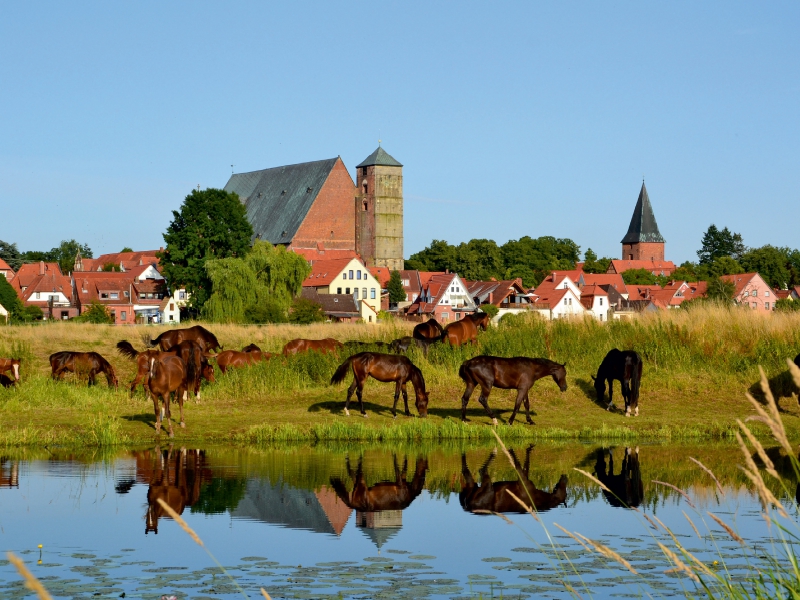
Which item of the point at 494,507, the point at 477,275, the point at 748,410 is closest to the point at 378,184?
the point at 477,275

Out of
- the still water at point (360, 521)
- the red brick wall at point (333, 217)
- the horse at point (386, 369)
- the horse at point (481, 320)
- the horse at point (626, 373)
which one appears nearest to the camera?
→ the still water at point (360, 521)

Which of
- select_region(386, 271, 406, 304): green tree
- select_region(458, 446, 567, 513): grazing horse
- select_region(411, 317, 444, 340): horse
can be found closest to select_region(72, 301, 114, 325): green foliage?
select_region(386, 271, 406, 304): green tree

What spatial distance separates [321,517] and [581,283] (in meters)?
140

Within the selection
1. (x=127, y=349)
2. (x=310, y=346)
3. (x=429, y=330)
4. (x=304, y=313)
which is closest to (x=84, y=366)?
(x=127, y=349)

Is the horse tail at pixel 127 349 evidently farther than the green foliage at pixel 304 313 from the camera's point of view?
No

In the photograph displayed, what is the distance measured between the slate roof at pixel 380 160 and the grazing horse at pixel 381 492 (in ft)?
468

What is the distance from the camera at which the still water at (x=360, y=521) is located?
8.72 meters

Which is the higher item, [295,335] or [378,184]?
[378,184]

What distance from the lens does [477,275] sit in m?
150

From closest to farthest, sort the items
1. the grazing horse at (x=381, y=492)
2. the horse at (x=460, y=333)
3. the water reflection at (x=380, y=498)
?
the water reflection at (x=380, y=498) → the grazing horse at (x=381, y=492) → the horse at (x=460, y=333)

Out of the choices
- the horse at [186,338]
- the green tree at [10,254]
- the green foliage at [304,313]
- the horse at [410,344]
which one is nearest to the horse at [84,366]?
the horse at [186,338]

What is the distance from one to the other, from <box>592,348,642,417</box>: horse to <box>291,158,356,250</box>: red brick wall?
123 metres

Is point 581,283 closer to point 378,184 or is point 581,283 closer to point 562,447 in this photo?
point 378,184

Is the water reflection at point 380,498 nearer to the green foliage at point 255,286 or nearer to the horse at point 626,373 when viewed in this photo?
the horse at point 626,373
